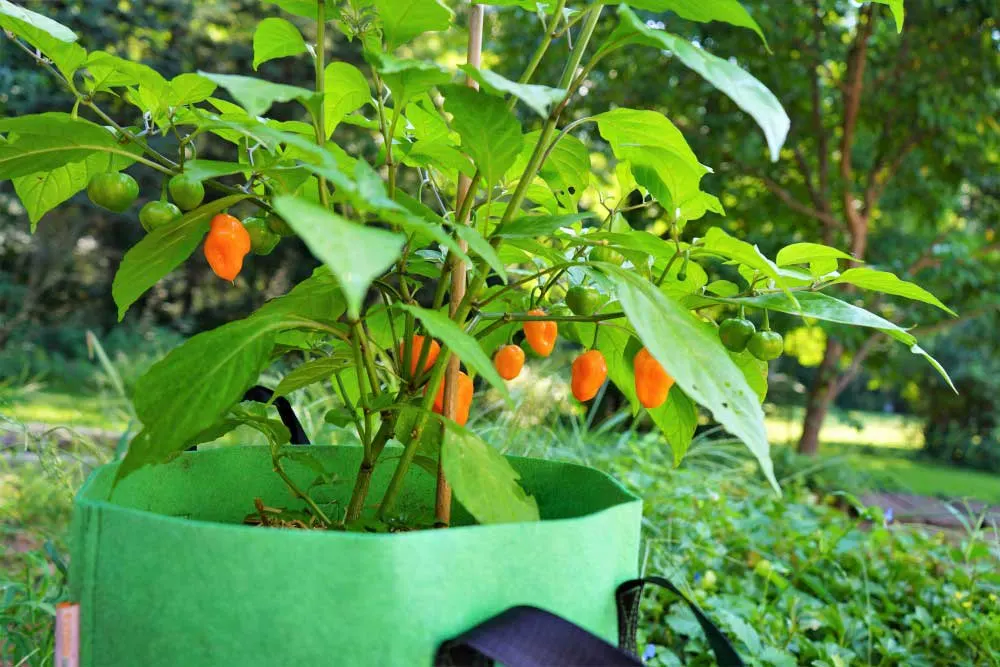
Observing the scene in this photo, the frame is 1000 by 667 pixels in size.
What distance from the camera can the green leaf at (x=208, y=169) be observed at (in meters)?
0.54

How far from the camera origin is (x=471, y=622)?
495mm

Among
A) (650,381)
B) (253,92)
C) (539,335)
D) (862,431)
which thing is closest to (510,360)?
(539,335)

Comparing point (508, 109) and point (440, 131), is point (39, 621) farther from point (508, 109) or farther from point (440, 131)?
point (508, 109)

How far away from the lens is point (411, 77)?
21.7 inches

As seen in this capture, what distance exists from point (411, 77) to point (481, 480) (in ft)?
0.91

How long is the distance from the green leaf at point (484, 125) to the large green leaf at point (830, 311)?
0.63 feet

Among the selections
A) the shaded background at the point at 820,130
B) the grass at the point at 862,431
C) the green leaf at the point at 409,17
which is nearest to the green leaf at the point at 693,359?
the green leaf at the point at 409,17

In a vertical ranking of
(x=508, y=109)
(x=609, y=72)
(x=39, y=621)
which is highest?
(x=508, y=109)

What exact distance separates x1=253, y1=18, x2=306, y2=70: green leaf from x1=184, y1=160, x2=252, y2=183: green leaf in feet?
0.40

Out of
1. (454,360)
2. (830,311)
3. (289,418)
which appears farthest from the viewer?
(289,418)

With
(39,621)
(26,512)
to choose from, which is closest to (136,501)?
(39,621)

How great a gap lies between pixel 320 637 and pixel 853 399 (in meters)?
12.4

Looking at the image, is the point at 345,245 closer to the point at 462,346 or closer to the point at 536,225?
the point at 462,346

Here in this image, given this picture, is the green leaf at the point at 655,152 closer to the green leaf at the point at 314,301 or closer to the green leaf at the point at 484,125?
the green leaf at the point at 484,125
